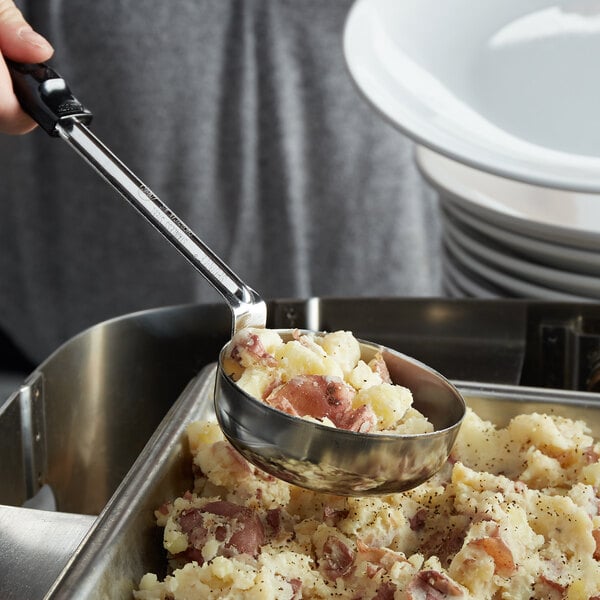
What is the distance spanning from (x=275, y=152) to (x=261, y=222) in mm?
160

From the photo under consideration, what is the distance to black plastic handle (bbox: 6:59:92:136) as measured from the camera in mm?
953

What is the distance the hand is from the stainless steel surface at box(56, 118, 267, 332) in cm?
17

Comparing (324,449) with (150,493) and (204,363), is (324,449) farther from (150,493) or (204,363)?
(204,363)

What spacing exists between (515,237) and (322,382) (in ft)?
1.57

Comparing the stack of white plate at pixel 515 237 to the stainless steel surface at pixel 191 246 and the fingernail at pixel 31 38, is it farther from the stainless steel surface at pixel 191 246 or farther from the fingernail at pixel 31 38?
the fingernail at pixel 31 38

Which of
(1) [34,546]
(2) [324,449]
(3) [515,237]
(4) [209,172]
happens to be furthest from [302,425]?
(4) [209,172]

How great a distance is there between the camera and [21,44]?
40.1 inches

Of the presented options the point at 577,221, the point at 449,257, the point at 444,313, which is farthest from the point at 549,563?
the point at 449,257

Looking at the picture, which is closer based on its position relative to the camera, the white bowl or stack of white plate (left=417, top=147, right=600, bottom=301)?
stack of white plate (left=417, top=147, right=600, bottom=301)

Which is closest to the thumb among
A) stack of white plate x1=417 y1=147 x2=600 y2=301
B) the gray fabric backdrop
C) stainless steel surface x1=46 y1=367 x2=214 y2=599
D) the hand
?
the hand

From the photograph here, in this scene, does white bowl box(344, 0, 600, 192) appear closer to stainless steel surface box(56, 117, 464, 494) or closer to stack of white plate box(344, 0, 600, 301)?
stack of white plate box(344, 0, 600, 301)

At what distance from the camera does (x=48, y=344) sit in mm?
2221

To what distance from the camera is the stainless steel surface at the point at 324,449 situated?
2.44 ft

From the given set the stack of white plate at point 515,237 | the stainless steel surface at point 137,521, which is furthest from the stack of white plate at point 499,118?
the stainless steel surface at point 137,521
